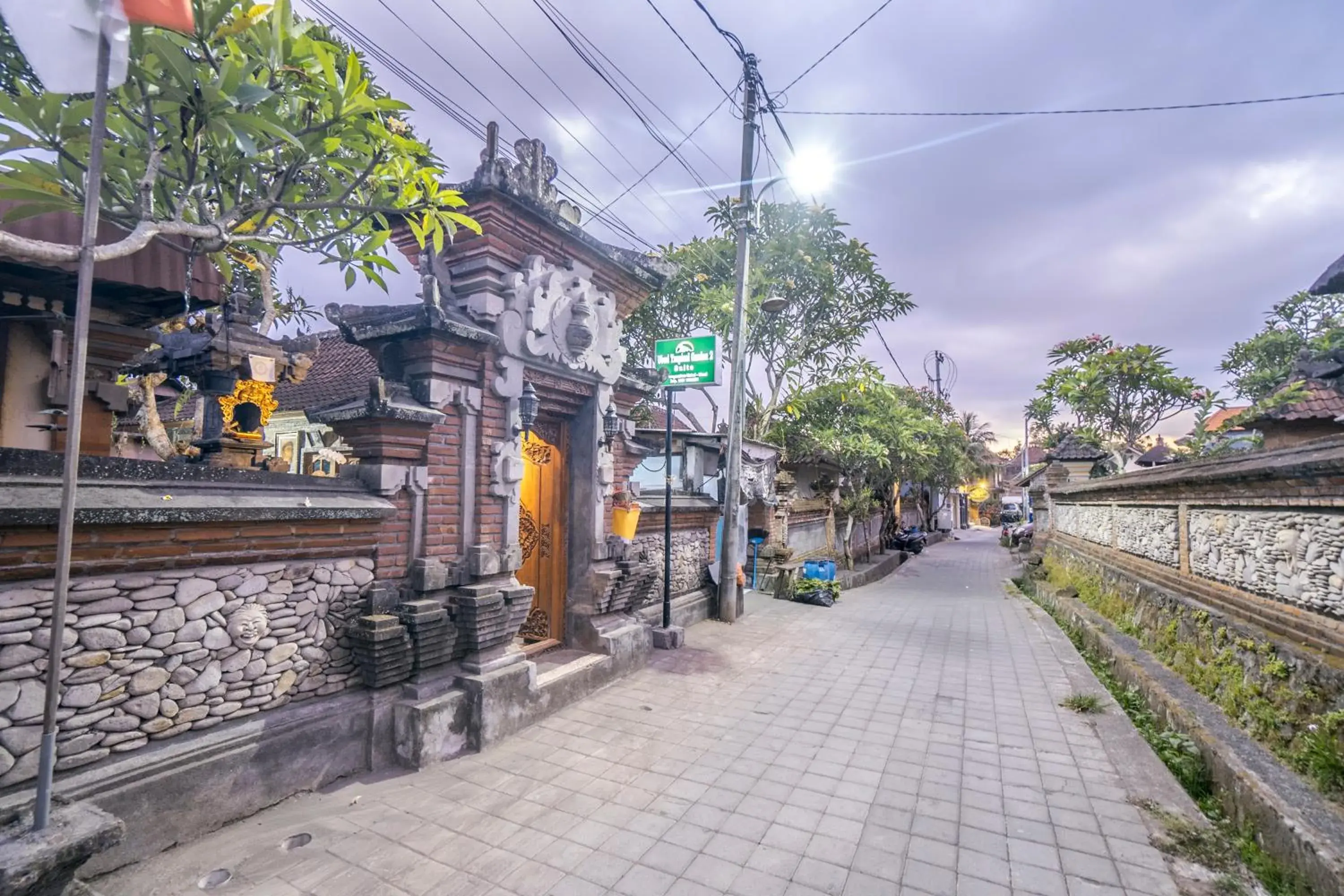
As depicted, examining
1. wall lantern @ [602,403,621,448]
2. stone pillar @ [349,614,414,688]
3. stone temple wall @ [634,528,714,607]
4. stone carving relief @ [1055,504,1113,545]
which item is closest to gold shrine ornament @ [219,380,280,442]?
stone pillar @ [349,614,414,688]

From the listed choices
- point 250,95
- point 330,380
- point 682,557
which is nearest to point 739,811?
point 250,95

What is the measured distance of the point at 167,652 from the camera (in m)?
3.32

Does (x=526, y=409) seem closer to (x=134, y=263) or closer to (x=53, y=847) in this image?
(x=134, y=263)

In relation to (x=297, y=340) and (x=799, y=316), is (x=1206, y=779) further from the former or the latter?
(x=297, y=340)

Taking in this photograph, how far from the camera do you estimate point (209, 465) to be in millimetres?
3779

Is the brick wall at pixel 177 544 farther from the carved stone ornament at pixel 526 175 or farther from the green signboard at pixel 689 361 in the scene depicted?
the green signboard at pixel 689 361

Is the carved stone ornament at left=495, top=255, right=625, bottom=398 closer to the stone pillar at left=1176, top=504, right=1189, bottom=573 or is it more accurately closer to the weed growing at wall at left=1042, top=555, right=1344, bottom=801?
the weed growing at wall at left=1042, top=555, right=1344, bottom=801

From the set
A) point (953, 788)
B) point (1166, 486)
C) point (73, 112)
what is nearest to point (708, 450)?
point (1166, 486)

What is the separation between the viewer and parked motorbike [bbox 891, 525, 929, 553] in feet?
85.4

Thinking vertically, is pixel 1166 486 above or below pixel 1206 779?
above

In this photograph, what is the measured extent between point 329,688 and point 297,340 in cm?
1458

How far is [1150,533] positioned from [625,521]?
23.7 ft

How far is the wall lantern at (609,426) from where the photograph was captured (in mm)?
6750

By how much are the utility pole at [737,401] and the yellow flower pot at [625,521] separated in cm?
298
